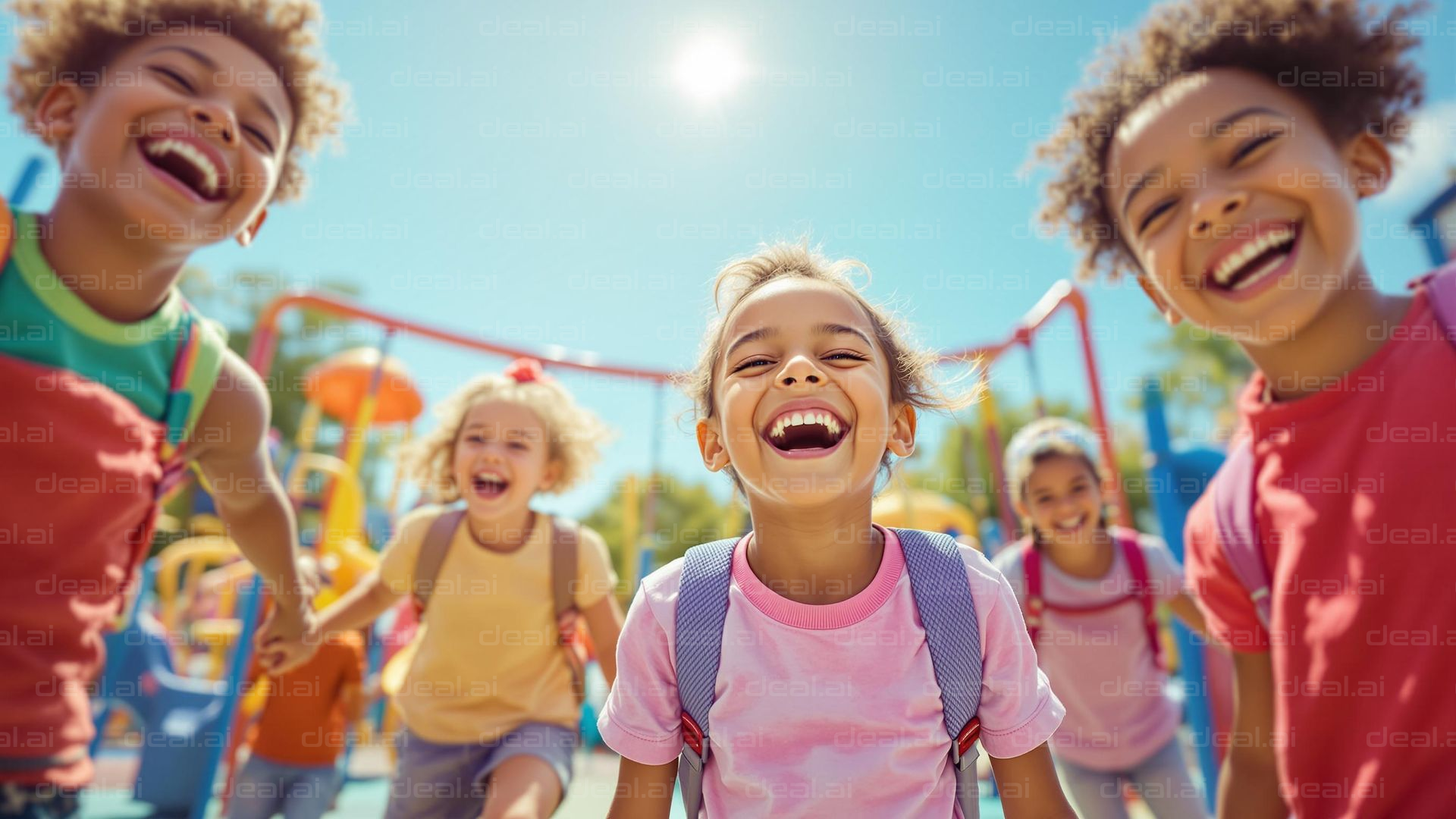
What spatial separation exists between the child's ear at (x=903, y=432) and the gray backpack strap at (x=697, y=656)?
490mm

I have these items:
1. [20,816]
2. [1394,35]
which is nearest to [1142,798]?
[1394,35]

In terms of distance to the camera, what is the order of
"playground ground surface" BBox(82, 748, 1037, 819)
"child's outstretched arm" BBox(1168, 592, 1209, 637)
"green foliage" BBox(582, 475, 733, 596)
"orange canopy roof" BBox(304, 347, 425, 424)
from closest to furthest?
"child's outstretched arm" BBox(1168, 592, 1209, 637) → "playground ground surface" BBox(82, 748, 1037, 819) → "orange canopy roof" BBox(304, 347, 425, 424) → "green foliage" BBox(582, 475, 733, 596)

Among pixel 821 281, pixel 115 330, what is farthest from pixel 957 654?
pixel 115 330

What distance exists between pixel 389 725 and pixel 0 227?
209 inches

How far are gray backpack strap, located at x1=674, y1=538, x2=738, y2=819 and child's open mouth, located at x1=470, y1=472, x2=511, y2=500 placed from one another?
1505 millimetres

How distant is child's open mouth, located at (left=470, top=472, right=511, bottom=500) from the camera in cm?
279

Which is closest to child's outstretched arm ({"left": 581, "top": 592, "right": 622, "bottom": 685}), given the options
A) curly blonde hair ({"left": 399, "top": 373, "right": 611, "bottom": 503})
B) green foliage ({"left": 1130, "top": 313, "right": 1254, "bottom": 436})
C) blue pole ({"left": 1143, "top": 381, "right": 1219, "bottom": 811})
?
curly blonde hair ({"left": 399, "top": 373, "right": 611, "bottom": 503})

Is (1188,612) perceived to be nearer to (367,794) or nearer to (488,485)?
A: (488,485)

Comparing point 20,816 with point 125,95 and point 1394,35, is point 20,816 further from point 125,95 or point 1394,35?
point 1394,35

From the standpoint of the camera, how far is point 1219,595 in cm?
167

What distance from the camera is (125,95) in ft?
5.82

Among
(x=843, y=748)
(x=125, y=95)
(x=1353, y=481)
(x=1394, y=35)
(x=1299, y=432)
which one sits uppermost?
(x=1394, y=35)

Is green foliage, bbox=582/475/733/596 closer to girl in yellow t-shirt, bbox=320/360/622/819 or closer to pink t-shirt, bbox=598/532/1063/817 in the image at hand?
girl in yellow t-shirt, bbox=320/360/622/819

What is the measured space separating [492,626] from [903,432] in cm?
164
